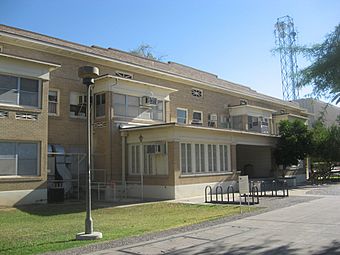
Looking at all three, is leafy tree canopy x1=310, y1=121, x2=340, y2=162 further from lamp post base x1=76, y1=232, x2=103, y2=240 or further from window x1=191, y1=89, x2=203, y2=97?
lamp post base x1=76, y1=232, x2=103, y2=240

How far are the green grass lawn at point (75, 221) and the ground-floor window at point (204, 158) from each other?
14.7ft

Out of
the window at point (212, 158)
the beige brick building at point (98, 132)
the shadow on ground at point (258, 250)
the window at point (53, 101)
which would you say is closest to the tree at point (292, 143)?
the beige brick building at point (98, 132)

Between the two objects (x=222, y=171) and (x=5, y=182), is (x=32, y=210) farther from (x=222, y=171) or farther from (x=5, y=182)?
(x=222, y=171)

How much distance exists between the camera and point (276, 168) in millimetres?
35625

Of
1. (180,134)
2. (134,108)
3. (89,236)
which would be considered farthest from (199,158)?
(89,236)

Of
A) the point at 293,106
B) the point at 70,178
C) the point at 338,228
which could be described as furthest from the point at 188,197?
the point at 293,106

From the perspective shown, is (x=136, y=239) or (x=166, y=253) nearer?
(x=166, y=253)

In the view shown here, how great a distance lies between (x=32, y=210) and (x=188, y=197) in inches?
343

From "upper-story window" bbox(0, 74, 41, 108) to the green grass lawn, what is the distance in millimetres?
5184

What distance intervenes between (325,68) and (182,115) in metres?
27.2

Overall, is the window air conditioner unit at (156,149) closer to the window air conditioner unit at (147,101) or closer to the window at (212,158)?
the window at (212,158)

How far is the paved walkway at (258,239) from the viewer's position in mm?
8719

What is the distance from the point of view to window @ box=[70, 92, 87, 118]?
82.2ft

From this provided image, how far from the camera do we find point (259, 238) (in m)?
9.96
